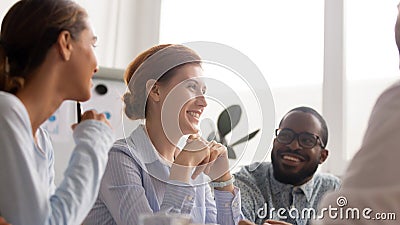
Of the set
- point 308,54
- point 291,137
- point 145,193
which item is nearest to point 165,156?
point 145,193

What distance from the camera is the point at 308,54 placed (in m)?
1.66

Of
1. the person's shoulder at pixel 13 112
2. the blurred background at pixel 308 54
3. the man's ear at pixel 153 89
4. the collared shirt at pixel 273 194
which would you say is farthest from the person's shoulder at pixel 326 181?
the person's shoulder at pixel 13 112

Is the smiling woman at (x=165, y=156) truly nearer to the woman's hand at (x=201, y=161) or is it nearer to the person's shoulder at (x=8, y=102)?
the woman's hand at (x=201, y=161)

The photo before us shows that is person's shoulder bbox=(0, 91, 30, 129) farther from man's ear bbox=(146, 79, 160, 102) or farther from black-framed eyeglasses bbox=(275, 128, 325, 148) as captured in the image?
black-framed eyeglasses bbox=(275, 128, 325, 148)

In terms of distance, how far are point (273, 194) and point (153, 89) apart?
16.0 inches

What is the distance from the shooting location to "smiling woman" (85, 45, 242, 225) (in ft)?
2.93

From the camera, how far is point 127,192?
0.91 m

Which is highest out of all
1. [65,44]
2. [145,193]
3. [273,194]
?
[65,44]

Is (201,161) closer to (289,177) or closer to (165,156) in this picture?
(165,156)

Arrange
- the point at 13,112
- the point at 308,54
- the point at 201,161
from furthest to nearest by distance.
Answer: the point at 308,54
the point at 201,161
the point at 13,112

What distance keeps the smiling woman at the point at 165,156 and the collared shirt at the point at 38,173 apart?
0.62 ft

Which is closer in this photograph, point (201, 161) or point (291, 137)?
point (201, 161)

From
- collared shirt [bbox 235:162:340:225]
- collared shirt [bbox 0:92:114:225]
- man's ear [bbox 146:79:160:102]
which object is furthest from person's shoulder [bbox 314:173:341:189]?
collared shirt [bbox 0:92:114:225]

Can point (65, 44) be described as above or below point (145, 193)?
above
